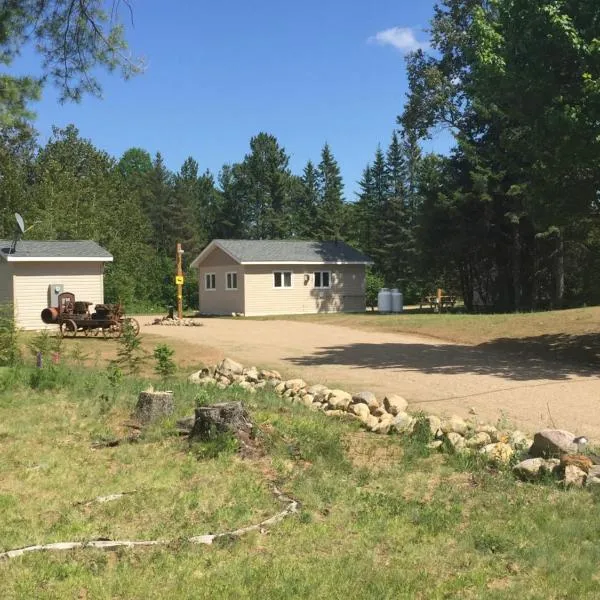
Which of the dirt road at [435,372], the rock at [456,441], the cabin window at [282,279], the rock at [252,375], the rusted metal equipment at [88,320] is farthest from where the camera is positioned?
the cabin window at [282,279]

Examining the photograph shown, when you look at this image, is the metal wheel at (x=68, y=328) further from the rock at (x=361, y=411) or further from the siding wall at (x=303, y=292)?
the rock at (x=361, y=411)

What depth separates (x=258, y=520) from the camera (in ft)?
14.4

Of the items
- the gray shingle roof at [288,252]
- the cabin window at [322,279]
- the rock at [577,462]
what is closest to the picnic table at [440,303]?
the gray shingle roof at [288,252]

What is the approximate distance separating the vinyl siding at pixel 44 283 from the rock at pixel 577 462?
815 inches

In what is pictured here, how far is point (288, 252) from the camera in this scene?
115ft

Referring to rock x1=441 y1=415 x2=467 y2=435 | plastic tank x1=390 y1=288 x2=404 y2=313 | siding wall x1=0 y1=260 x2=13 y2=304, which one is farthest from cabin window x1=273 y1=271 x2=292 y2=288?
rock x1=441 y1=415 x2=467 y2=435

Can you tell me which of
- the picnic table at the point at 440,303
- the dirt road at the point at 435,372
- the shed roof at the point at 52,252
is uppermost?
the shed roof at the point at 52,252

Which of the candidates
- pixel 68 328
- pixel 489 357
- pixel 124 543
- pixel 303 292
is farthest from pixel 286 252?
pixel 124 543

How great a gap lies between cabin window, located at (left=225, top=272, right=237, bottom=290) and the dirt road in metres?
11.6

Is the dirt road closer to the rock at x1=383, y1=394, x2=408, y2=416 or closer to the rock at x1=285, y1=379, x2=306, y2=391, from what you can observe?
the rock at x1=383, y1=394, x2=408, y2=416

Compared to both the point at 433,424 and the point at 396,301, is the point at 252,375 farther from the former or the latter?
the point at 396,301

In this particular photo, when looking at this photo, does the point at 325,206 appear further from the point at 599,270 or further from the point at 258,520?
the point at 258,520

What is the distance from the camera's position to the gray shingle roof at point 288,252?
33.6 metres

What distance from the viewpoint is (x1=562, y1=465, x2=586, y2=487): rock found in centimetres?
515
